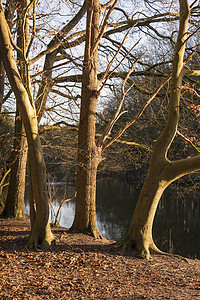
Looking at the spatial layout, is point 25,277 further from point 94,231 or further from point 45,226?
point 94,231

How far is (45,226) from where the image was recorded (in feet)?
19.7

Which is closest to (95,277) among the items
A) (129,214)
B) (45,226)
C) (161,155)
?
(45,226)

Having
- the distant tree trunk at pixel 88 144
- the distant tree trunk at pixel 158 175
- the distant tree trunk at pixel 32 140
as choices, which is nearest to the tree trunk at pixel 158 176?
the distant tree trunk at pixel 158 175

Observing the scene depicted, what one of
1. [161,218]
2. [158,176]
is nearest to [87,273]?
[158,176]

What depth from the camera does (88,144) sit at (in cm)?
702

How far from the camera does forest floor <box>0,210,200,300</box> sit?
13.6 ft

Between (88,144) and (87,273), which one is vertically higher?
(88,144)

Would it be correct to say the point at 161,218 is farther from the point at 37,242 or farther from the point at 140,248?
the point at 37,242

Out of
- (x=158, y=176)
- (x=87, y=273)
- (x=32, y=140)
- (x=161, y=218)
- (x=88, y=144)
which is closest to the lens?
(x=87, y=273)

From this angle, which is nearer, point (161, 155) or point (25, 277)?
point (25, 277)

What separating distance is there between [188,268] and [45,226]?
2750 millimetres

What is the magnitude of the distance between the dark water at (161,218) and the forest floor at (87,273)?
6.68 m

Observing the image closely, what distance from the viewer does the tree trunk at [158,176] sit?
5973 millimetres

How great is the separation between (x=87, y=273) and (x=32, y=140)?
2578 millimetres
